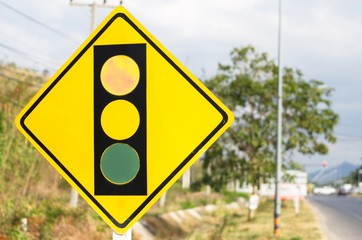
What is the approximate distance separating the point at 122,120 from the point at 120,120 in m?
0.01

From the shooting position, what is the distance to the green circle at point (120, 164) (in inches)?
125

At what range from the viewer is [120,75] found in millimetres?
3266

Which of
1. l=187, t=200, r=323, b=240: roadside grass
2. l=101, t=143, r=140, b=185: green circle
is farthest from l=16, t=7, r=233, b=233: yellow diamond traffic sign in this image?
l=187, t=200, r=323, b=240: roadside grass

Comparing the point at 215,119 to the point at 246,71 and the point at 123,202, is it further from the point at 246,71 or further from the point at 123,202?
the point at 246,71

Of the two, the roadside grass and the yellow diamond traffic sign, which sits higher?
the yellow diamond traffic sign

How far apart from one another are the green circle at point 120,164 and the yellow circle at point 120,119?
61 mm

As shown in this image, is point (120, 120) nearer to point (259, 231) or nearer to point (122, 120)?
point (122, 120)

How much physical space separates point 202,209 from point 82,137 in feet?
95.1

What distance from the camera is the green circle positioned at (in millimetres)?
3180

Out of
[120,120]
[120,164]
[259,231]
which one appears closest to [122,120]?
[120,120]

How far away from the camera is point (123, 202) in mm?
3180

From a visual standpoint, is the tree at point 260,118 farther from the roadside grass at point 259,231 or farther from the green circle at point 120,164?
the green circle at point 120,164

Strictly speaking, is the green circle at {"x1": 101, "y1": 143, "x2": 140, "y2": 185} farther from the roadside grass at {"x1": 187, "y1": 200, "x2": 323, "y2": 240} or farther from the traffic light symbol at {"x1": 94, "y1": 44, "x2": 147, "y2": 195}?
the roadside grass at {"x1": 187, "y1": 200, "x2": 323, "y2": 240}

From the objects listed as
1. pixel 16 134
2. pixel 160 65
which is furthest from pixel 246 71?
pixel 160 65
